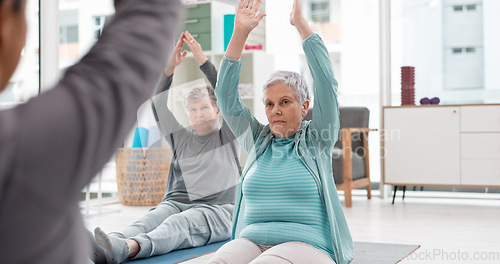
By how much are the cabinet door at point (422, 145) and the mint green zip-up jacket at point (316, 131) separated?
3.44 metres

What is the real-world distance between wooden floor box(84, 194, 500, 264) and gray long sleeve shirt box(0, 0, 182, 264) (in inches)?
101

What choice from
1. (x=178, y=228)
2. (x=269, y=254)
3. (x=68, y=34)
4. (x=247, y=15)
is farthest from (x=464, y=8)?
(x=269, y=254)

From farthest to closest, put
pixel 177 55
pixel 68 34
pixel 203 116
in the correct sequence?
pixel 68 34
pixel 203 116
pixel 177 55

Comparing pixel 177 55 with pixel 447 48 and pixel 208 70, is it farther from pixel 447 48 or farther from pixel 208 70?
pixel 447 48

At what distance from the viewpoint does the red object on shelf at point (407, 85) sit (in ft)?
18.3

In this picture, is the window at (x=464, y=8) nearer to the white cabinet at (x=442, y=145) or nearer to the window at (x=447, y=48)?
the window at (x=447, y=48)

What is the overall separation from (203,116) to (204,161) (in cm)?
24

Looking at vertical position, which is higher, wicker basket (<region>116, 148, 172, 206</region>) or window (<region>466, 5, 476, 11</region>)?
window (<region>466, 5, 476, 11</region>)

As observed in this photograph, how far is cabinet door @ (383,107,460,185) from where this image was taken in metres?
5.19

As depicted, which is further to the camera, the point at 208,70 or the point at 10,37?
the point at 208,70

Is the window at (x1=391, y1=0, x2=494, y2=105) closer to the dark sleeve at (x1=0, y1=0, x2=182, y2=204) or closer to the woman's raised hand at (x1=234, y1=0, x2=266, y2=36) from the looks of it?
A: the woman's raised hand at (x1=234, y1=0, x2=266, y2=36)

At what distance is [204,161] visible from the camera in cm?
332

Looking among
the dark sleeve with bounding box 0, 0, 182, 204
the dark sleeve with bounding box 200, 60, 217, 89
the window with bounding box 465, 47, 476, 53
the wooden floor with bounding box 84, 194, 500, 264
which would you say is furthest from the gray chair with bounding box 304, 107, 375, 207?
the dark sleeve with bounding box 0, 0, 182, 204

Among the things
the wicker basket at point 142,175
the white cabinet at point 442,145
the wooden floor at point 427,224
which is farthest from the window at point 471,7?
the wicker basket at point 142,175
